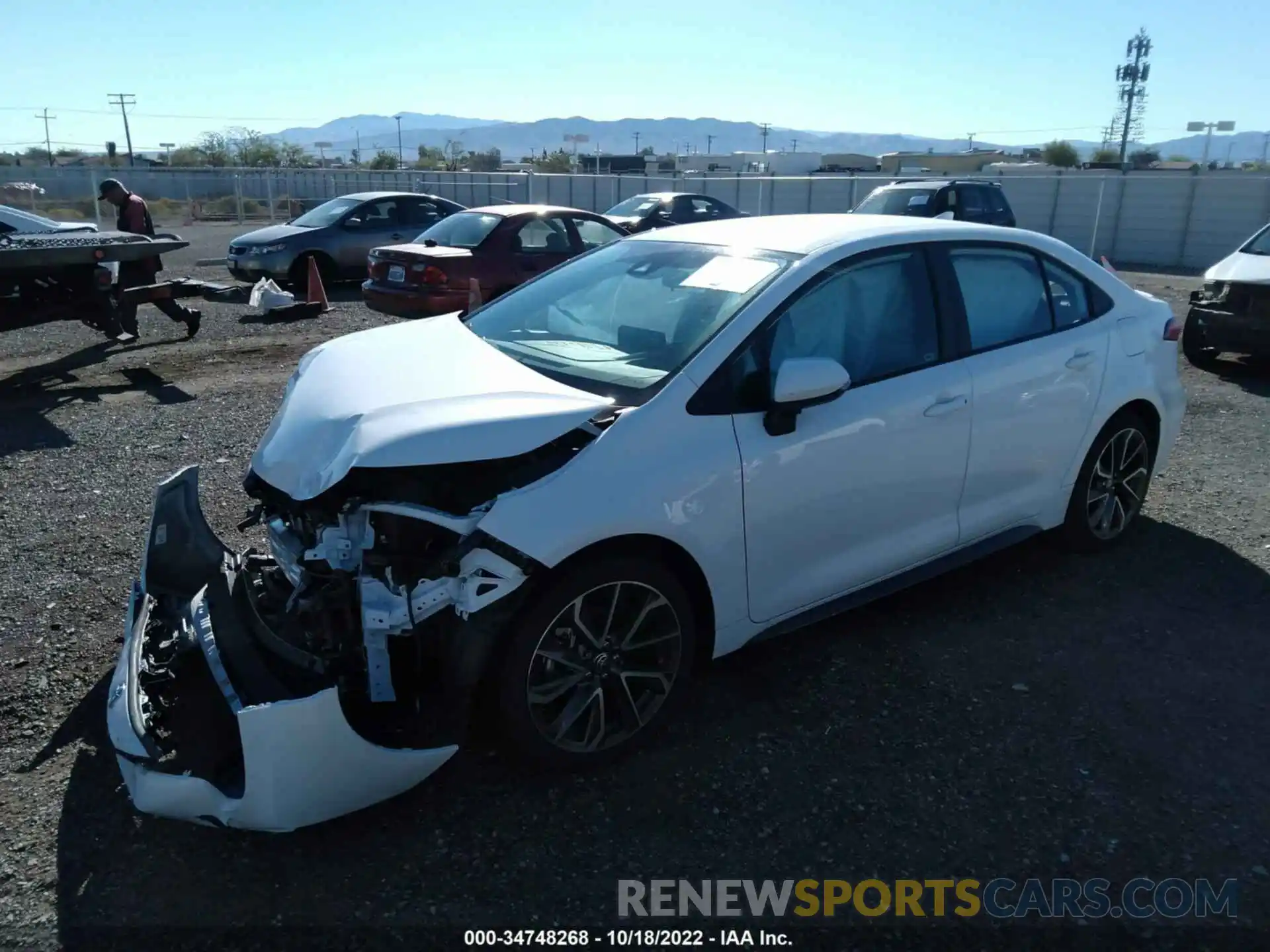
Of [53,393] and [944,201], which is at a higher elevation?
[944,201]

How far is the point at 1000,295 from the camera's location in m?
4.52

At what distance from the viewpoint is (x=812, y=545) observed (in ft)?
12.2

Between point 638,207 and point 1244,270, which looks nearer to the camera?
point 1244,270

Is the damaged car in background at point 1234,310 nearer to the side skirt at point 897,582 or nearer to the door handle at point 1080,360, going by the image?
the door handle at point 1080,360

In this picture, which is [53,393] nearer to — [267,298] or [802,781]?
[267,298]

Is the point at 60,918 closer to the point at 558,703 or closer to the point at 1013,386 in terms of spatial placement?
the point at 558,703

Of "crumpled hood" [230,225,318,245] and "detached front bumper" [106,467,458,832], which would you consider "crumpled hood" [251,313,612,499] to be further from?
"crumpled hood" [230,225,318,245]

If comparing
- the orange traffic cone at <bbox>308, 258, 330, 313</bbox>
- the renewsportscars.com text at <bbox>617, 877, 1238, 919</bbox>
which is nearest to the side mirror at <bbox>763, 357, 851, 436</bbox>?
the renewsportscars.com text at <bbox>617, 877, 1238, 919</bbox>

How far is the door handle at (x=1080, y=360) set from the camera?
4656 mm

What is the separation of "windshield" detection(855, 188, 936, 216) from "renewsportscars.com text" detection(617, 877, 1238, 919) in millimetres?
14629

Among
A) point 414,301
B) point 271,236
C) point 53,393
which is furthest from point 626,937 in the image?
point 271,236

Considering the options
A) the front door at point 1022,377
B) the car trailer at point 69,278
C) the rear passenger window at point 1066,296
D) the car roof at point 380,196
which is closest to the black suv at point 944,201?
the car roof at point 380,196

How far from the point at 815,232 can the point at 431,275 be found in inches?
296

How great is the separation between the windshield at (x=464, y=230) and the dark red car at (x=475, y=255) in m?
0.01
